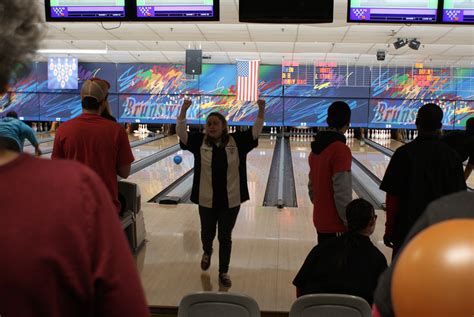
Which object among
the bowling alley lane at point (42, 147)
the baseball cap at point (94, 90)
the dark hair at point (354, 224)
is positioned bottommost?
the bowling alley lane at point (42, 147)

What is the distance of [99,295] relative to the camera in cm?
72

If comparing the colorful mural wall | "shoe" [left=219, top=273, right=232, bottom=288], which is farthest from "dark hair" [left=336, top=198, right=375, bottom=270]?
the colorful mural wall

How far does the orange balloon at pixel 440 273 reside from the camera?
25.4 inches

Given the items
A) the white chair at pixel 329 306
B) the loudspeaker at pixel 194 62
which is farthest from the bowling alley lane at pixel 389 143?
the white chair at pixel 329 306

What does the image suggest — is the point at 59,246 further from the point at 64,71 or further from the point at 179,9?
the point at 64,71

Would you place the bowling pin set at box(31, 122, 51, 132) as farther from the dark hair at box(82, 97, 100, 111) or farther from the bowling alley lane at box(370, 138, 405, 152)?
the dark hair at box(82, 97, 100, 111)

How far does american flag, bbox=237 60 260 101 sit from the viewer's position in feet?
42.3

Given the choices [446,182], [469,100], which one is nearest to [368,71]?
[469,100]

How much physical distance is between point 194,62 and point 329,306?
9804mm

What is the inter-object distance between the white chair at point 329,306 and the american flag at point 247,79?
36.8 ft

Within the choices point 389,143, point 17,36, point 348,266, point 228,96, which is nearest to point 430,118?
point 348,266

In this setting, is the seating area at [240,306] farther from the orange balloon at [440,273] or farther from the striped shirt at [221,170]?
the striped shirt at [221,170]

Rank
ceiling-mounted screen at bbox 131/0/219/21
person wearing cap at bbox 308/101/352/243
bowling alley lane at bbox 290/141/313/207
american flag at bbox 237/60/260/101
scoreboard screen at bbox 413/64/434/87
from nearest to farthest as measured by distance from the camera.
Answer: person wearing cap at bbox 308/101/352/243, ceiling-mounted screen at bbox 131/0/219/21, bowling alley lane at bbox 290/141/313/207, american flag at bbox 237/60/260/101, scoreboard screen at bbox 413/64/434/87

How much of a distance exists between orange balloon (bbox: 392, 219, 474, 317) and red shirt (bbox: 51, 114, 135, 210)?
2.35 metres
